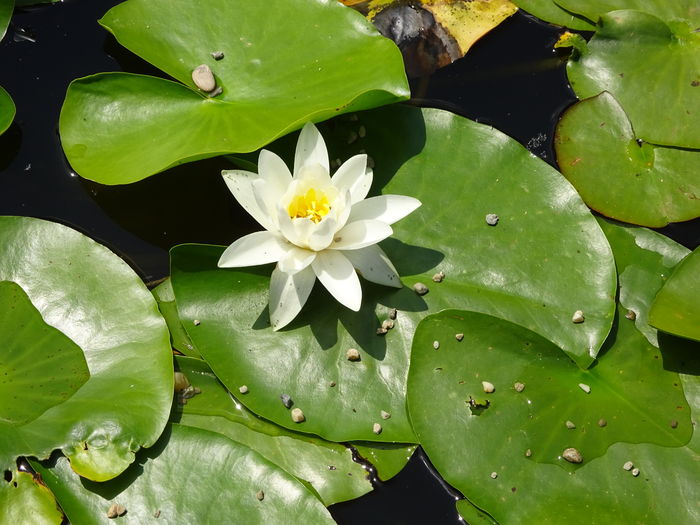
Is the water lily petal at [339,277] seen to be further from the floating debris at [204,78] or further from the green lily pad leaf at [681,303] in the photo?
the green lily pad leaf at [681,303]

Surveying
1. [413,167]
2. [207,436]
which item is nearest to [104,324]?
[207,436]

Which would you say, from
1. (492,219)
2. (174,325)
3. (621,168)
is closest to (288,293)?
(174,325)

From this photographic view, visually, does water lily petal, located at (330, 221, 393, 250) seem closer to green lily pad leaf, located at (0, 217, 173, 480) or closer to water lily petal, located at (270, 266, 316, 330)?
water lily petal, located at (270, 266, 316, 330)

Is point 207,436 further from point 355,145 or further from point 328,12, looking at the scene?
point 328,12

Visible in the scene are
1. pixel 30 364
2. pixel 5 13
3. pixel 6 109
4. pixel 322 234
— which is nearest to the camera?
pixel 322 234

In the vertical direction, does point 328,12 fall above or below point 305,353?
above

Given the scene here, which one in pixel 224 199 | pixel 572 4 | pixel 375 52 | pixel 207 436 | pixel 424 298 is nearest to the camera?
pixel 207 436

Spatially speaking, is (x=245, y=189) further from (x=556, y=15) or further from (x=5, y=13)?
(x=556, y=15)
